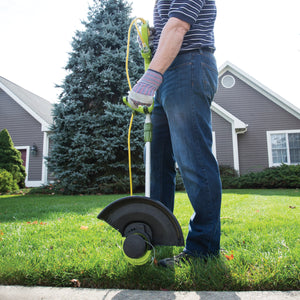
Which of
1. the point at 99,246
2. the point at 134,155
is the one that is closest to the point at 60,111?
the point at 134,155

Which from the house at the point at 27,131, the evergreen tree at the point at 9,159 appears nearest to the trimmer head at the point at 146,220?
the evergreen tree at the point at 9,159

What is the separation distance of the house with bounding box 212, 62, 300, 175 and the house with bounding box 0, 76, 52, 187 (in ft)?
29.4

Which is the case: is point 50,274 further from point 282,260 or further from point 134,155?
point 134,155

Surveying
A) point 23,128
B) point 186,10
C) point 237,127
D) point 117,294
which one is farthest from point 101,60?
point 117,294

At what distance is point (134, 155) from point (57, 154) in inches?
103

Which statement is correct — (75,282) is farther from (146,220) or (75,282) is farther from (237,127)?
(237,127)

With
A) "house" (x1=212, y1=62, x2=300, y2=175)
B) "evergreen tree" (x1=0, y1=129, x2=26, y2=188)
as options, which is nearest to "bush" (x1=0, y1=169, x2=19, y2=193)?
"evergreen tree" (x1=0, y1=129, x2=26, y2=188)

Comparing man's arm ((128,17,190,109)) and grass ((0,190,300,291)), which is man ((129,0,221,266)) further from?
grass ((0,190,300,291))

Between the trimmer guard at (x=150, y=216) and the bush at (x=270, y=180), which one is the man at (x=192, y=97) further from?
the bush at (x=270, y=180)

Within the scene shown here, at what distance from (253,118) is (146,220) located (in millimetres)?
13671

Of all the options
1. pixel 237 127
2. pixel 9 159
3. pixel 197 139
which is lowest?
pixel 197 139

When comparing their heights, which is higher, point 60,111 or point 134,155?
point 60,111

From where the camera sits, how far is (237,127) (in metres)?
12.4

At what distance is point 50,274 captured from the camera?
1.48m
